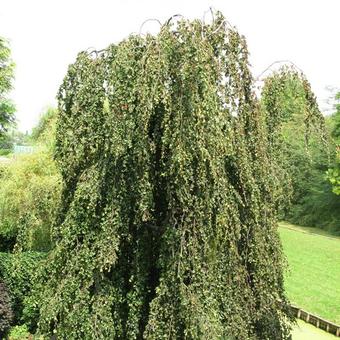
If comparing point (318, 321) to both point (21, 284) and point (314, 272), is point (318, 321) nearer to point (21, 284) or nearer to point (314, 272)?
point (314, 272)

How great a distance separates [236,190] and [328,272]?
11.3 m

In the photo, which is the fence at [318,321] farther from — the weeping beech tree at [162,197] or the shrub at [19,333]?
the shrub at [19,333]

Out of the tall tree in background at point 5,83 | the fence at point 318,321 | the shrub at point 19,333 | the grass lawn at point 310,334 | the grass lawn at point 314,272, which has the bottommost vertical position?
the shrub at point 19,333

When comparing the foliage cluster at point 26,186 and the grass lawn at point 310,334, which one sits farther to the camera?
the foliage cluster at point 26,186

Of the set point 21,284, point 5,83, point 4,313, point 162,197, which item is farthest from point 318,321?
point 5,83

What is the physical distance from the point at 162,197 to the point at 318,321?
6187 mm

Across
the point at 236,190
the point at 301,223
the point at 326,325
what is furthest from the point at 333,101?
the point at 236,190

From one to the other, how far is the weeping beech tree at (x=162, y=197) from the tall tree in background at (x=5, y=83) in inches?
465

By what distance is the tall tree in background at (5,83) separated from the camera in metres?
14.9

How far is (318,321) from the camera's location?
8.76 m

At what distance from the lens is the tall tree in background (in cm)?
1493

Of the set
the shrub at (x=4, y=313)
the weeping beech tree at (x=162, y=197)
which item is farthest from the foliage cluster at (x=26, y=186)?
the weeping beech tree at (x=162, y=197)

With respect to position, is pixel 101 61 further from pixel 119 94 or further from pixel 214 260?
pixel 214 260

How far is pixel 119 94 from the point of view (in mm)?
3992
